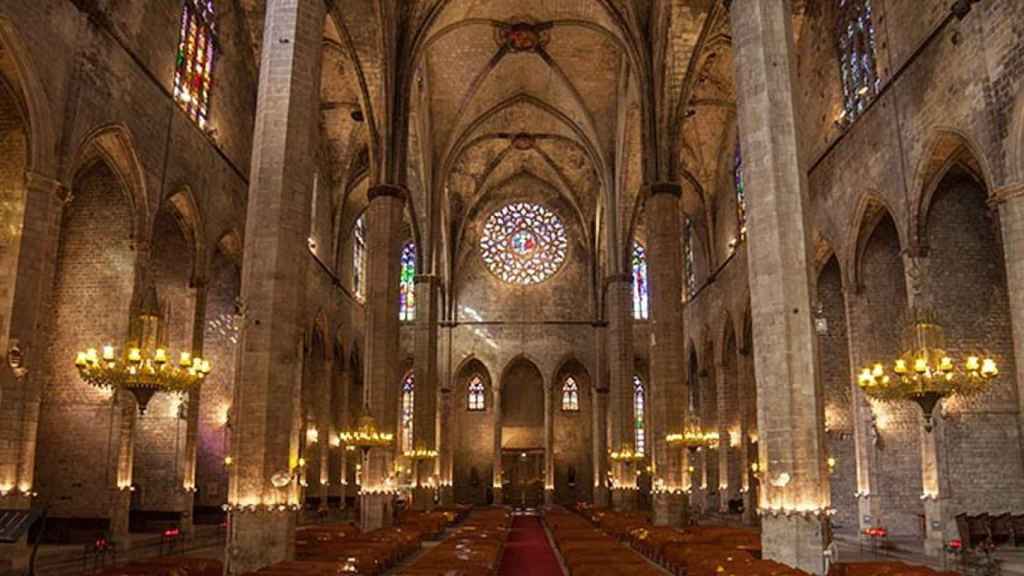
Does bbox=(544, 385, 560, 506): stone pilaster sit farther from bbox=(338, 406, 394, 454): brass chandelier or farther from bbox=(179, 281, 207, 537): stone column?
bbox=(179, 281, 207, 537): stone column

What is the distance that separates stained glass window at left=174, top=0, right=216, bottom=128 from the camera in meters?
21.9

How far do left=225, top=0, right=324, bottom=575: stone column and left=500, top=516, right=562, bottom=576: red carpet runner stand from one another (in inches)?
218

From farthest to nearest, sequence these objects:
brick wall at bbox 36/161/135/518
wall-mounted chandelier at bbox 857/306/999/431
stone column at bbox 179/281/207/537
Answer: stone column at bbox 179/281/207/537
brick wall at bbox 36/161/135/518
wall-mounted chandelier at bbox 857/306/999/431

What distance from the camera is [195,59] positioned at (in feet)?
75.0

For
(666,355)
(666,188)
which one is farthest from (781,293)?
(666,188)

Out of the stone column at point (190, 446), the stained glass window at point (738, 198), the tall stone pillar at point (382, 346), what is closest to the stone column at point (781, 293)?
the tall stone pillar at point (382, 346)

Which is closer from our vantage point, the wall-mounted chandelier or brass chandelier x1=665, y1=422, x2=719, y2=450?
the wall-mounted chandelier

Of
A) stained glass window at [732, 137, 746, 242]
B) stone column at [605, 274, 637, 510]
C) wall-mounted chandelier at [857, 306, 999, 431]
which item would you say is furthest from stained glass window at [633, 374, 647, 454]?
wall-mounted chandelier at [857, 306, 999, 431]

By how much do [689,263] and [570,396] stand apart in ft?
36.6

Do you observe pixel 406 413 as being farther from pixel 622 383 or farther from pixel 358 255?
pixel 622 383

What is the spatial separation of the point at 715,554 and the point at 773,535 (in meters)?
1.06

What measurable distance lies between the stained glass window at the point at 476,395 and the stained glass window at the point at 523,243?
20.3ft

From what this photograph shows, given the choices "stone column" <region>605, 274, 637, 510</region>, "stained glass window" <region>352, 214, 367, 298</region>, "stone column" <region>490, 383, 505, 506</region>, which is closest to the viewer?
"stone column" <region>605, 274, 637, 510</region>

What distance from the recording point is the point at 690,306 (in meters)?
41.2
